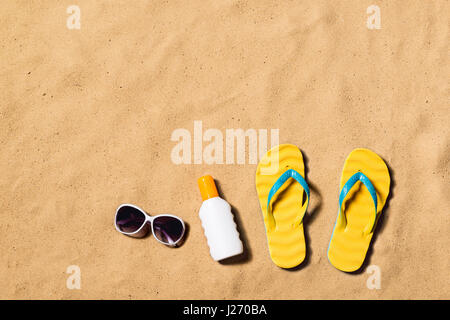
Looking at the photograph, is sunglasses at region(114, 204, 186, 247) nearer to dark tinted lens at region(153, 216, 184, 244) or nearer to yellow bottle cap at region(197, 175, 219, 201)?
dark tinted lens at region(153, 216, 184, 244)

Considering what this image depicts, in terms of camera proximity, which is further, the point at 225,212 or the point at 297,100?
the point at 297,100

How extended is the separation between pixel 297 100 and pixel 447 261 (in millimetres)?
794

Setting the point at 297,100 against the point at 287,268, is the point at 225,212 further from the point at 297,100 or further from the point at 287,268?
the point at 297,100

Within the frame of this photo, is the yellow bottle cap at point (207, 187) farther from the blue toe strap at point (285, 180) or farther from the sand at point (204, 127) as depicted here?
the blue toe strap at point (285, 180)

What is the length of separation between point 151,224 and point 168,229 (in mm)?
61

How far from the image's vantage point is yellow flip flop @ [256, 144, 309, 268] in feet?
5.55

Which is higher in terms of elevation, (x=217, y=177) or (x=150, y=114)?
(x=150, y=114)

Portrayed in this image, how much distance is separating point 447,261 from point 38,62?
1.65 meters

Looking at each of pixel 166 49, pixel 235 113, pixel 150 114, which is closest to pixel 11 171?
pixel 150 114

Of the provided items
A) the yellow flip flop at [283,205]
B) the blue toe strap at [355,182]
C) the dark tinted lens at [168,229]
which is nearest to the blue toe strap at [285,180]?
the yellow flip flop at [283,205]

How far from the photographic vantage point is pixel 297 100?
5.75 feet

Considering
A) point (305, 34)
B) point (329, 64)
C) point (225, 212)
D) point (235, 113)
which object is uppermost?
point (305, 34)

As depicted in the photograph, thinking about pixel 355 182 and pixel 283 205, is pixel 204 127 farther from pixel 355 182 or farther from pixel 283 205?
pixel 355 182

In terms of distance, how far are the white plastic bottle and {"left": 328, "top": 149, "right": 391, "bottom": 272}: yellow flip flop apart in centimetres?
36
